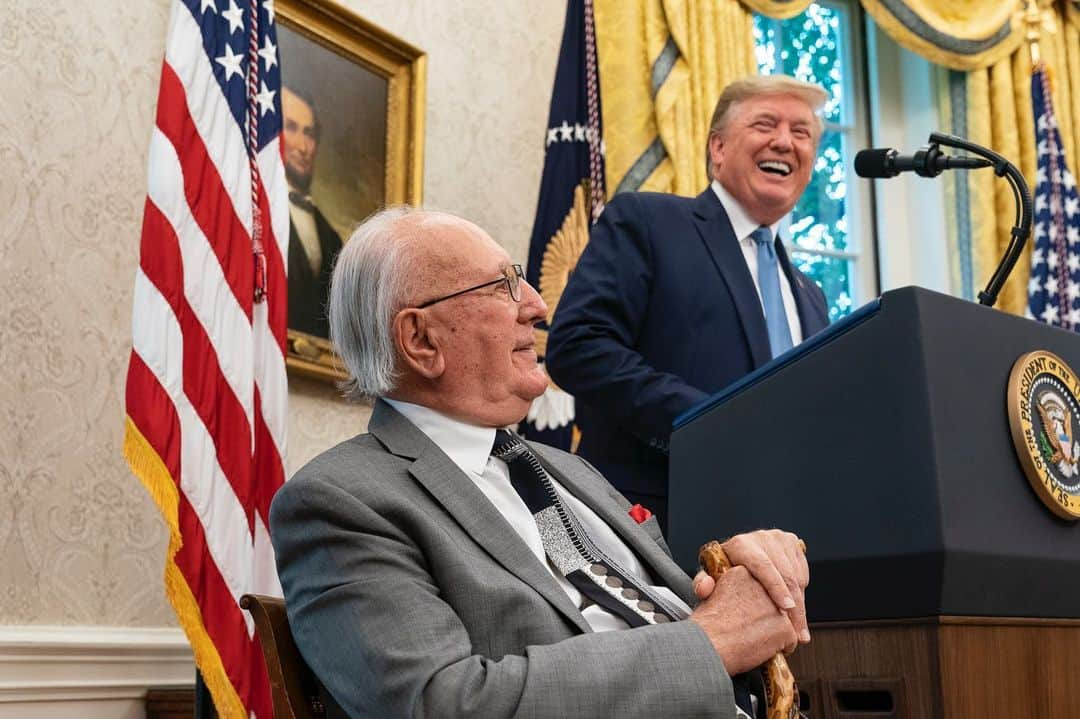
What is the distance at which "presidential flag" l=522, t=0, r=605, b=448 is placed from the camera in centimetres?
449

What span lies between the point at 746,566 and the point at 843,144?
4865mm

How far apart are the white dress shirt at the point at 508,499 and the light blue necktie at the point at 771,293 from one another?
3.57 ft

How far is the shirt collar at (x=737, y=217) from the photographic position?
10.6 feet

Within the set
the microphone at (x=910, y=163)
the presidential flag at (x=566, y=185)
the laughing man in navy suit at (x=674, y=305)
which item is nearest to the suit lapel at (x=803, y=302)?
the laughing man in navy suit at (x=674, y=305)

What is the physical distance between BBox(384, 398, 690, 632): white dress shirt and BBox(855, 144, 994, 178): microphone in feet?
3.14

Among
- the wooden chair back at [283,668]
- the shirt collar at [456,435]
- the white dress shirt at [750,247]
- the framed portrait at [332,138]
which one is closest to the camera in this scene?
the wooden chair back at [283,668]

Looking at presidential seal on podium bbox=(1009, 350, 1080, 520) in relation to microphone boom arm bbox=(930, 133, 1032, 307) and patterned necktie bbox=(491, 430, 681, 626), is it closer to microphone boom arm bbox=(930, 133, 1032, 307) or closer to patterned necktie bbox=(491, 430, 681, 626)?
microphone boom arm bbox=(930, 133, 1032, 307)

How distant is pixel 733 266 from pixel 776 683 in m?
1.56

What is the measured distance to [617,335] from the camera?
298 cm

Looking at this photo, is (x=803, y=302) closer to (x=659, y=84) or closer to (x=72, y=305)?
(x=72, y=305)

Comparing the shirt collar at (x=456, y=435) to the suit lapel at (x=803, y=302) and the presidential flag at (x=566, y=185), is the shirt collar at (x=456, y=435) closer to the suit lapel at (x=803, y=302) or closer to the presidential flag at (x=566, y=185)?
the suit lapel at (x=803, y=302)

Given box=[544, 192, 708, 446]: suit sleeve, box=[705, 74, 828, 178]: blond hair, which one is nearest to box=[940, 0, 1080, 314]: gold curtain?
box=[705, 74, 828, 178]: blond hair

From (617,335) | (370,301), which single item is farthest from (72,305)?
(370,301)

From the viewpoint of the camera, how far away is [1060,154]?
19.4 feet
